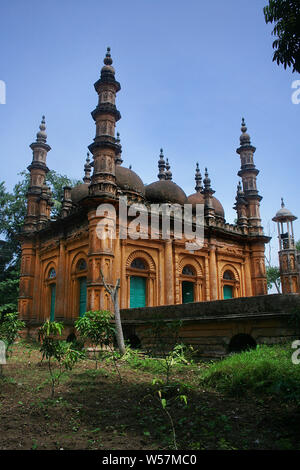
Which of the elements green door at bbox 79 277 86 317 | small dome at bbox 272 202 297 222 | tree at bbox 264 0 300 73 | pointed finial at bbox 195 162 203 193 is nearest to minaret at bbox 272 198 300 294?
small dome at bbox 272 202 297 222

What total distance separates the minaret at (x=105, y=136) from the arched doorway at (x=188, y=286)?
518cm

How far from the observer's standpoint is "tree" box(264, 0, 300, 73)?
598 centimetres

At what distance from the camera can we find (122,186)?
1633cm

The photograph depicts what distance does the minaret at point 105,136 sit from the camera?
13.7 m

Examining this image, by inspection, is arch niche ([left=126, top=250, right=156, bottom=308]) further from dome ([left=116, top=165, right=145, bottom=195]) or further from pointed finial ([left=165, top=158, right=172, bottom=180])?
pointed finial ([left=165, top=158, right=172, bottom=180])

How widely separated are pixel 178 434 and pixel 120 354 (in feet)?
17.3

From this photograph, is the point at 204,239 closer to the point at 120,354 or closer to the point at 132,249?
the point at 132,249

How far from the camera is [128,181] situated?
54.6ft

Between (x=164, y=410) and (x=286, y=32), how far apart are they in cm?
607

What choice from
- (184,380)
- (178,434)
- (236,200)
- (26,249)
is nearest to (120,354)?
(184,380)

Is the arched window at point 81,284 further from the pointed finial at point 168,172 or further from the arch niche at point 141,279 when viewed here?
the pointed finial at point 168,172

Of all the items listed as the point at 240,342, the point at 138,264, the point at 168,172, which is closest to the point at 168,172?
the point at 168,172

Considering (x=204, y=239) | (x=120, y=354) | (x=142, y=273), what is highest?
(x=204, y=239)

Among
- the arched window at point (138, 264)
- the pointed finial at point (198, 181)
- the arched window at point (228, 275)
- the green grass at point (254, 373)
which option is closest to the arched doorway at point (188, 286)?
the arched window at point (228, 275)
